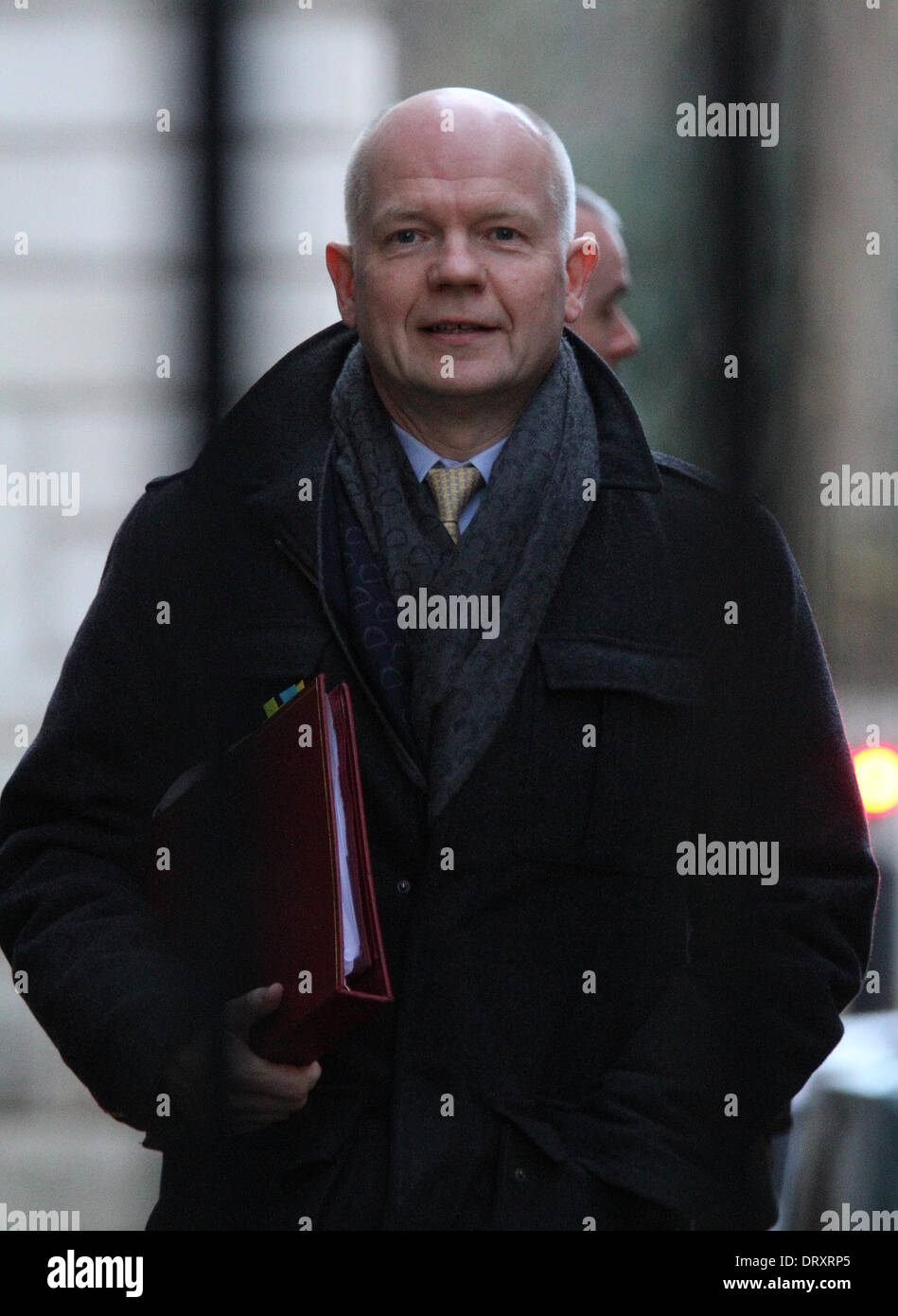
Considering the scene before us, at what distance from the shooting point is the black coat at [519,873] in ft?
6.91

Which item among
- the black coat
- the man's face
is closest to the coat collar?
the black coat

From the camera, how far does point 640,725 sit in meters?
2.17

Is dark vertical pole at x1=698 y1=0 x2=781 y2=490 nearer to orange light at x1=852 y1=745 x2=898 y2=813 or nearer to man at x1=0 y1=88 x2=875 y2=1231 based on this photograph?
man at x1=0 y1=88 x2=875 y2=1231

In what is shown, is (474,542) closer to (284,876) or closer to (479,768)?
(479,768)

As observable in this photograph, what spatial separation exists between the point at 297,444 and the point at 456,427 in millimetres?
192

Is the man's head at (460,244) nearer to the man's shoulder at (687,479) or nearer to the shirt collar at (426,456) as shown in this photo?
the shirt collar at (426,456)

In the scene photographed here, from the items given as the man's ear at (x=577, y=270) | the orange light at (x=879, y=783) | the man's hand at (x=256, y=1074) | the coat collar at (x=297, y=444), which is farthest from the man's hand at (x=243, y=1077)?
the orange light at (x=879, y=783)

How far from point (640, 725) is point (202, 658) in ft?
1.66

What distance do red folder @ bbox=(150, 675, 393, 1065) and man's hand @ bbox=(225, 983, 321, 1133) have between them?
0.6 inches

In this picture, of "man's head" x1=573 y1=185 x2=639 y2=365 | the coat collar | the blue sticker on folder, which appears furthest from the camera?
"man's head" x1=573 y1=185 x2=639 y2=365

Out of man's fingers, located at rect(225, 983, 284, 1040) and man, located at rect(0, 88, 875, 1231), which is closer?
man's fingers, located at rect(225, 983, 284, 1040)

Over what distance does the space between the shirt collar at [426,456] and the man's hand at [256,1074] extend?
0.63 meters

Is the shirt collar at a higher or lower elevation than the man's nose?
lower

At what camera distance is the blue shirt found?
7.27 feet
